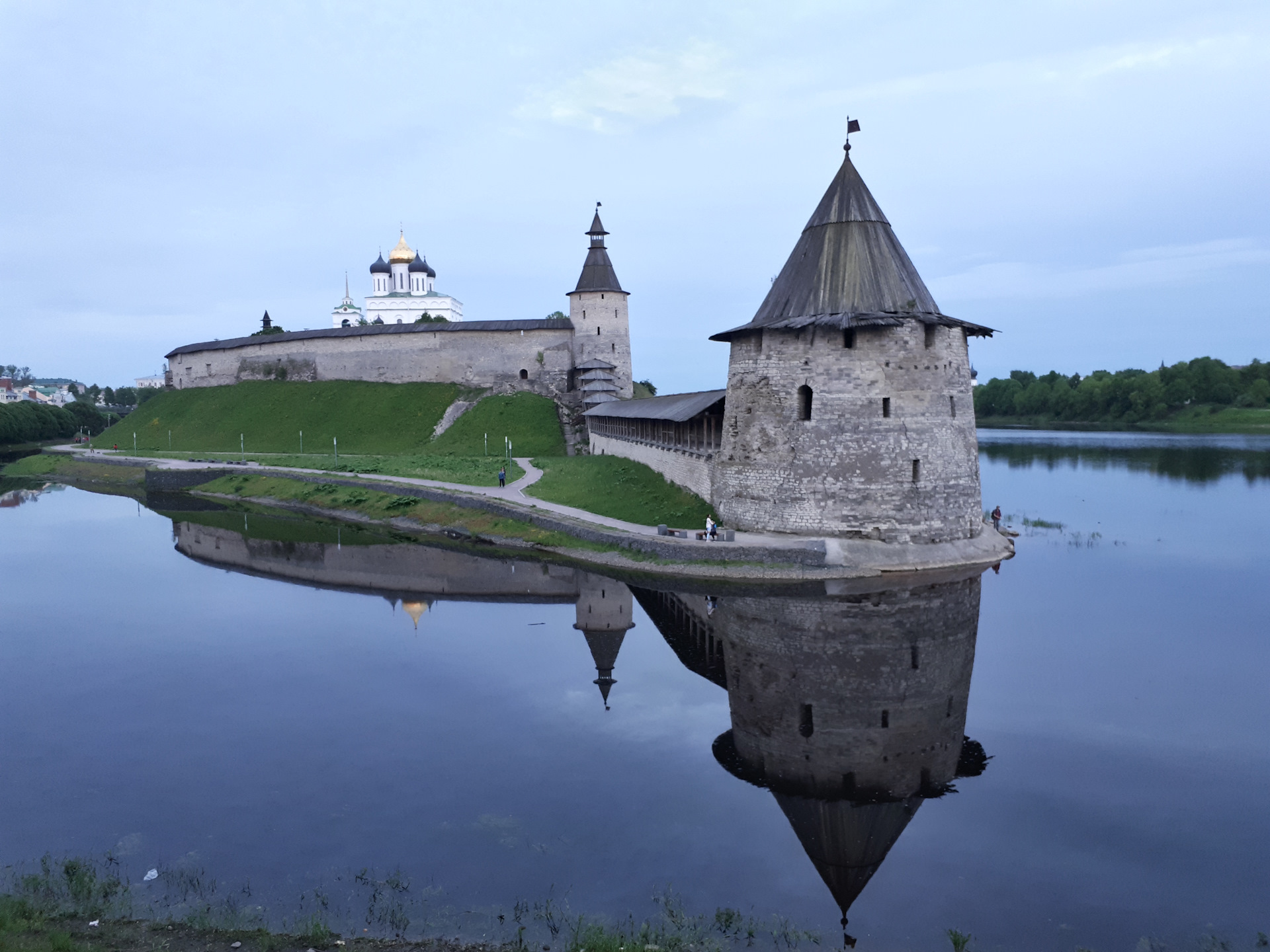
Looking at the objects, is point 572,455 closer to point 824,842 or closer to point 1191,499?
point 1191,499

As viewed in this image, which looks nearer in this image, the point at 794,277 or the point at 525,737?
the point at 525,737

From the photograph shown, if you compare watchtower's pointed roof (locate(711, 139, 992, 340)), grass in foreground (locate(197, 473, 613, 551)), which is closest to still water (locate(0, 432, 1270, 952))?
grass in foreground (locate(197, 473, 613, 551))

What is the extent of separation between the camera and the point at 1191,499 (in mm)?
28703

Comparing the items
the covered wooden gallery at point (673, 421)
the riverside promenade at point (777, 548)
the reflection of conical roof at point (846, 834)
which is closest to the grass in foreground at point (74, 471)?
the covered wooden gallery at point (673, 421)

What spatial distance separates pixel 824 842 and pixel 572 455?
107 ft

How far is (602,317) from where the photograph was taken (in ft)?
139

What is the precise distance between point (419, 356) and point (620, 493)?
25849 mm

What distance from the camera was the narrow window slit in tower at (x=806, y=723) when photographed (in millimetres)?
9742

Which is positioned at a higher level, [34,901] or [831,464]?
[831,464]

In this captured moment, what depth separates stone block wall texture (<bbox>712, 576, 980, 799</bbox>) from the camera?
8.85 metres

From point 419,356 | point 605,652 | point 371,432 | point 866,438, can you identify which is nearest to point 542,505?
point 866,438

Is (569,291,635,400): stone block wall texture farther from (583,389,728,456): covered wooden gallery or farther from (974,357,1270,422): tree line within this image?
(974,357,1270,422): tree line

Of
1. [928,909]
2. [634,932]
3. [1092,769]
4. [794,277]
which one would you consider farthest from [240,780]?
[794,277]

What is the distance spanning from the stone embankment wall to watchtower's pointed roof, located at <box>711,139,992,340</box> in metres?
26.2
